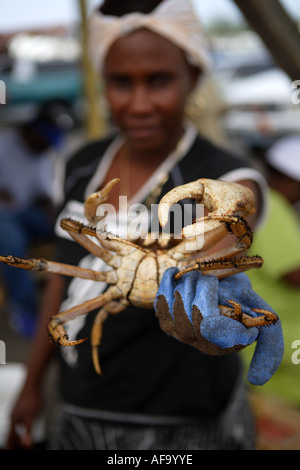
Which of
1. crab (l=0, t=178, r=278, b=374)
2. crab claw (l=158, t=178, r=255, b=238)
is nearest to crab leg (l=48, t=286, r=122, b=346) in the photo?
crab (l=0, t=178, r=278, b=374)

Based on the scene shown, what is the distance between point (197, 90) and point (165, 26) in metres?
1.80

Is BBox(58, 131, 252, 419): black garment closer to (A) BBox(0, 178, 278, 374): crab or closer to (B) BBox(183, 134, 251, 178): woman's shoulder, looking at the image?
(B) BBox(183, 134, 251, 178): woman's shoulder

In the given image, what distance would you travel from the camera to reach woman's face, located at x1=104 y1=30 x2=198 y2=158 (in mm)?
1155

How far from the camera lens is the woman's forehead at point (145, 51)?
1149mm

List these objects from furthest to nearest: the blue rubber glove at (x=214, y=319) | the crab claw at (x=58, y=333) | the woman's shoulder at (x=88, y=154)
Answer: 1. the woman's shoulder at (x=88, y=154)
2. the crab claw at (x=58, y=333)
3. the blue rubber glove at (x=214, y=319)

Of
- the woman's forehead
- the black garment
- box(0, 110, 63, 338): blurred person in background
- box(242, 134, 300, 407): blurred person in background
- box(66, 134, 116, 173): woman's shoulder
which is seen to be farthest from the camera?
box(0, 110, 63, 338): blurred person in background

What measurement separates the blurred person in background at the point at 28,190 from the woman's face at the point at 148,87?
2.96 meters

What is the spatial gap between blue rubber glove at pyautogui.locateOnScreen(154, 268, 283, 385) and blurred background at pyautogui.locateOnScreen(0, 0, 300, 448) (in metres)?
0.69

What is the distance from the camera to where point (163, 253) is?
0.90m

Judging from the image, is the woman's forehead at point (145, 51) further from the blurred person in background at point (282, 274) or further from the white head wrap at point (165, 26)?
the blurred person in background at point (282, 274)

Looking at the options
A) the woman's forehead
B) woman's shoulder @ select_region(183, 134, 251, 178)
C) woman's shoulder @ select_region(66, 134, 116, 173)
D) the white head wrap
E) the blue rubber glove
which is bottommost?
the blue rubber glove

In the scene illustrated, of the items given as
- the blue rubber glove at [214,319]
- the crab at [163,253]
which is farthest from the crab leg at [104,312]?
the blue rubber glove at [214,319]
